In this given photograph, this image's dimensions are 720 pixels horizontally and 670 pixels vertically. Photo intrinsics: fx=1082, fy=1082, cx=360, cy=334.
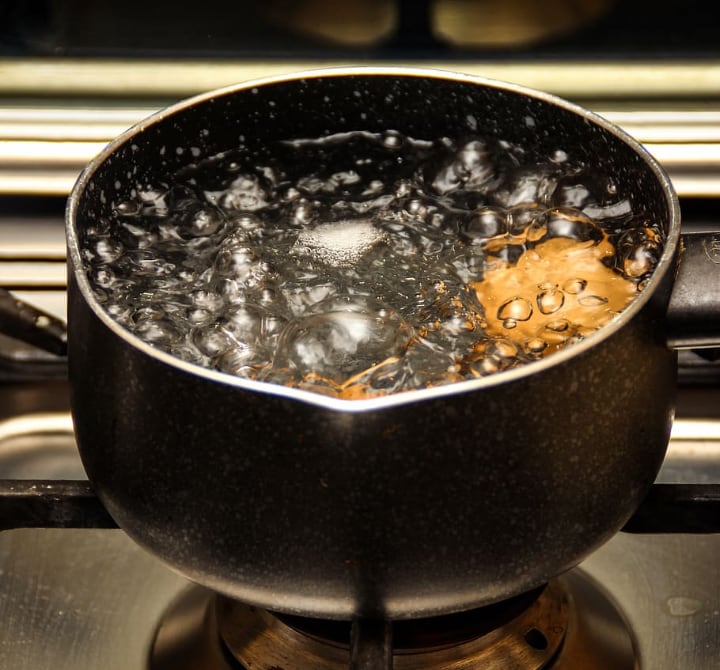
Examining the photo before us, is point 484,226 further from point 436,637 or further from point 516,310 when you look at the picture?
point 436,637

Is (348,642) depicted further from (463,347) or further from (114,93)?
(114,93)

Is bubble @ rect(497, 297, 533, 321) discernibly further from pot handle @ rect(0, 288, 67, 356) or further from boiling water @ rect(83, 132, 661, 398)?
pot handle @ rect(0, 288, 67, 356)

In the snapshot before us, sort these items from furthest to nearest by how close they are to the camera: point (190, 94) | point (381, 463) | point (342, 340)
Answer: point (190, 94), point (342, 340), point (381, 463)

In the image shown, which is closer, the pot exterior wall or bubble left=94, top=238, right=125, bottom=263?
the pot exterior wall

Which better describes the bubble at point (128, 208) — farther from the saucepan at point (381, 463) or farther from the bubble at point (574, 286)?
the bubble at point (574, 286)

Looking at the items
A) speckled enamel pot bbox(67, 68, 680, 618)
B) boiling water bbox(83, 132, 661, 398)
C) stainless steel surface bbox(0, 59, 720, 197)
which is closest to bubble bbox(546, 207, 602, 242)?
boiling water bbox(83, 132, 661, 398)

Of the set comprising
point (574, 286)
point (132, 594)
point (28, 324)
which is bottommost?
point (132, 594)

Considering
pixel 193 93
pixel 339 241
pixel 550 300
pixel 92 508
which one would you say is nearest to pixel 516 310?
pixel 550 300

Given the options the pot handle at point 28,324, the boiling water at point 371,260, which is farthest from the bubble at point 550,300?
the pot handle at point 28,324
